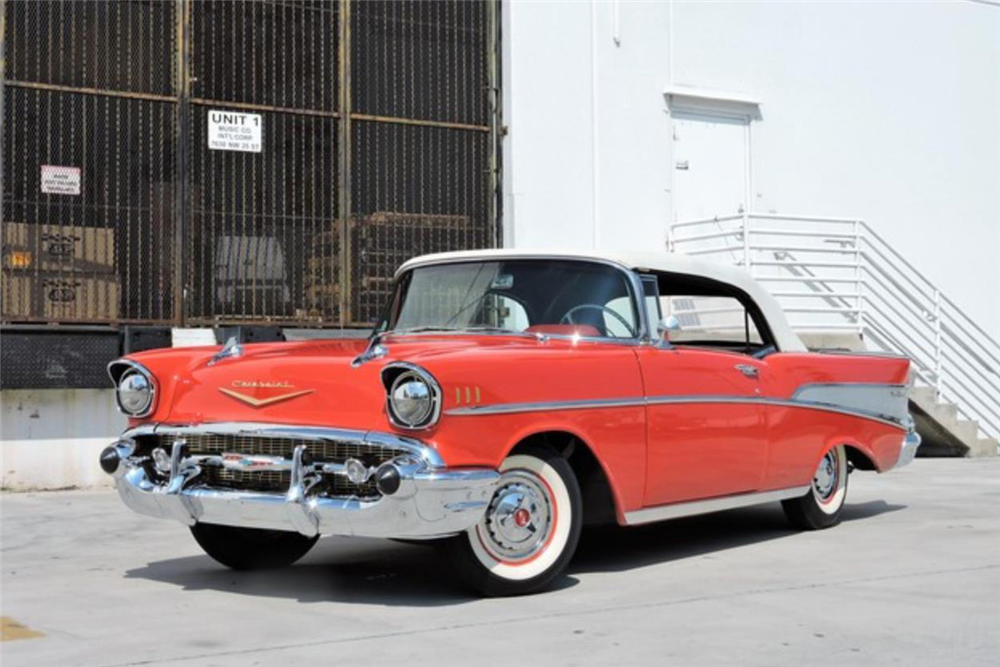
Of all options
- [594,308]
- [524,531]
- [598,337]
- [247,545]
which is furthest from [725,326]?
[247,545]

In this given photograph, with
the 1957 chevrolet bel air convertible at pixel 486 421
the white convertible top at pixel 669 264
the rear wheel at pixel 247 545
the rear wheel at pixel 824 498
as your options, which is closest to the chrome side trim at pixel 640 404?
the 1957 chevrolet bel air convertible at pixel 486 421

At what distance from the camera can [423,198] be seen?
13.2 meters

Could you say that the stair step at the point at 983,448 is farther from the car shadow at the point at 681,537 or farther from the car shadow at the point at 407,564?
the car shadow at the point at 407,564

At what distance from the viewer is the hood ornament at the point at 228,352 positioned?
19.5ft

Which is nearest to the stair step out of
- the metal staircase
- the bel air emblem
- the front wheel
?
the metal staircase

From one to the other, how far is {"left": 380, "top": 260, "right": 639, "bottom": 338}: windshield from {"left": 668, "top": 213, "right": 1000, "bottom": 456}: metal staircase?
7134 millimetres

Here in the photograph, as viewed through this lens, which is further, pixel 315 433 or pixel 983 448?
pixel 983 448

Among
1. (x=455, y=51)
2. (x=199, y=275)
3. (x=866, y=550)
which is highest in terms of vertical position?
(x=455, y=51)

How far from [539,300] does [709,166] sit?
9064 mm

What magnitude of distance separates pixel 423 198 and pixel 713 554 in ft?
23.2

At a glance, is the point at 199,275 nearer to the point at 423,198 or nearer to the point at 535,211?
the point at 423,198

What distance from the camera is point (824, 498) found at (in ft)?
25.4

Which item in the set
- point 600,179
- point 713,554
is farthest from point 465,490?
point 600,179

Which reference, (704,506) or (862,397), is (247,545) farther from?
(862,397)
